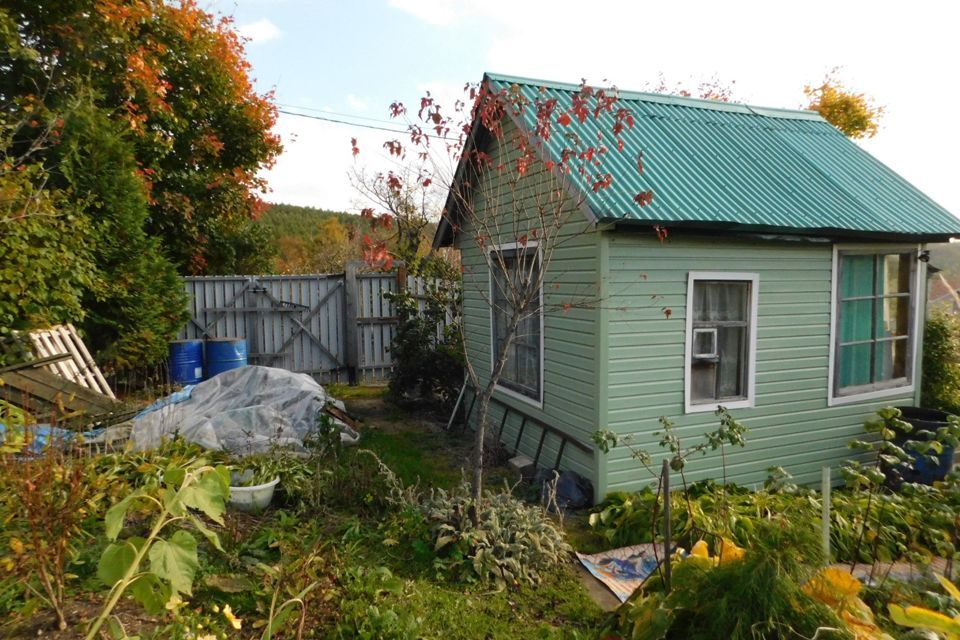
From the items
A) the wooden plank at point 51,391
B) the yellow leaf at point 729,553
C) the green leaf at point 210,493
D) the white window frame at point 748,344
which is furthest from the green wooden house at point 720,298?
the wooden plank at point 51,391

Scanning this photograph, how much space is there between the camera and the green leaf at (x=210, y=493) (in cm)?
197

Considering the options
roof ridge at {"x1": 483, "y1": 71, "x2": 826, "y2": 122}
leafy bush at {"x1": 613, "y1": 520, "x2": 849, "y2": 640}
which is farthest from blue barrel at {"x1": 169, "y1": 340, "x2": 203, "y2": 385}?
leafy bush at {"x1": 613, "y1": 520, "x2": 849, "y2": 640}

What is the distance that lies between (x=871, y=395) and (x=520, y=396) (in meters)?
4.12

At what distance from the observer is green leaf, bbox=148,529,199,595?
1.96 metres

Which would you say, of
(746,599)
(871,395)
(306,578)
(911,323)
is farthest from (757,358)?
(306,578)

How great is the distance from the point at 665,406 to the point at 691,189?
2.18m

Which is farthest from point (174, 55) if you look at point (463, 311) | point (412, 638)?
point (412, 638)

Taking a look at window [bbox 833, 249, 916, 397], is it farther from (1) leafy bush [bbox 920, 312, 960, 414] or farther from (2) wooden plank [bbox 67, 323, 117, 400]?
(2) wooden plank [bbox 67, 323, 117, 400]

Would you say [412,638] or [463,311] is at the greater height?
[463,311]

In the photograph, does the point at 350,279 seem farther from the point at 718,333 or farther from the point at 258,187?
the point at 718,333

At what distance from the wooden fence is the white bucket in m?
6.70

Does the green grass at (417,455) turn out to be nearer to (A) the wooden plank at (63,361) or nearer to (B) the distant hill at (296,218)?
(A) the wooden plank at (63,361)

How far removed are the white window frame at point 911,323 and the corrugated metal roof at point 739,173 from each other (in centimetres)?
35

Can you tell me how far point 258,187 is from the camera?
15117 millimetres
